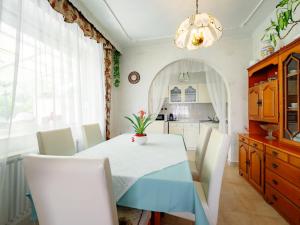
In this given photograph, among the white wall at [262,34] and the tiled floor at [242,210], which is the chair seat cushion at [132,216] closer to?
the tiled floor at [242,210]

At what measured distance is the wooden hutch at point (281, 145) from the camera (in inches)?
60.7

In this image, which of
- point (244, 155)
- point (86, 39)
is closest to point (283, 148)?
point (244, 155)

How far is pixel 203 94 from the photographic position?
183 inches

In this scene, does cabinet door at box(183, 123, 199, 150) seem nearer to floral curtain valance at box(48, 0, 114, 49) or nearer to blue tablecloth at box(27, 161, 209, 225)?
floral curtain valance at box(48, 0, 114, 49)

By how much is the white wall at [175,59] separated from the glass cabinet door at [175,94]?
58.6 inches

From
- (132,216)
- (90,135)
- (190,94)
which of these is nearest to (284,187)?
(132,216)

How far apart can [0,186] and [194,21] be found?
2.28 metres

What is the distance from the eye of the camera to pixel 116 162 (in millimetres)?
1266

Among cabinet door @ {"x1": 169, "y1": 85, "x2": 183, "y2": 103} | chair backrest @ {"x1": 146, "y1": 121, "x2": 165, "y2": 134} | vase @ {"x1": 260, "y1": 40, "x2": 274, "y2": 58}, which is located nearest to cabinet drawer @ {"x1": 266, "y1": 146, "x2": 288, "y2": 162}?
vase @ {"x1": 260, "y1": 40, "x2": 274, "y2": 58}

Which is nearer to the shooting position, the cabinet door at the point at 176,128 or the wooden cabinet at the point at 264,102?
the wooden cabinet at the point at 264,102

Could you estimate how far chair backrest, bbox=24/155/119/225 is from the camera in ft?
2.25

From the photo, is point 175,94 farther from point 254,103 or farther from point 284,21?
point 284,21

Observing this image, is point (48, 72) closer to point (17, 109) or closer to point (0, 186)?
point (17, 109)

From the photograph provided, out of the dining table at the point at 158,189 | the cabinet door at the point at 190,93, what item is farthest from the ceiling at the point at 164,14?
the dining table at the point at 158,189
